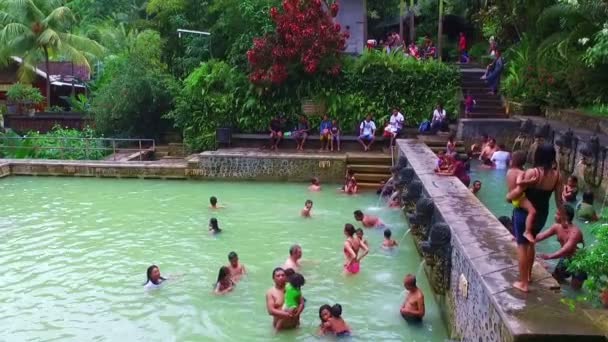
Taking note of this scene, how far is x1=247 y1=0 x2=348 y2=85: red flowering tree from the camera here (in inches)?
797

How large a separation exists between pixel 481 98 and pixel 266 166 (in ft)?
27.2

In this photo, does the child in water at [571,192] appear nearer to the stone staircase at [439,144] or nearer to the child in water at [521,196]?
the stone staircase at [439,144]

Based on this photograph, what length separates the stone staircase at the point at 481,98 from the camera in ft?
69.5

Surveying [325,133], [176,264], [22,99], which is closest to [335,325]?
[176,264]

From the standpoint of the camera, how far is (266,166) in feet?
63.0

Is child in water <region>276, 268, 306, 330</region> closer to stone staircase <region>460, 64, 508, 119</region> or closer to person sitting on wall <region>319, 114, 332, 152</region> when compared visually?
person sitting on wall <region>319, 114, 332, 152</region>

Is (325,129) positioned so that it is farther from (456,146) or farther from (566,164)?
(566,164)

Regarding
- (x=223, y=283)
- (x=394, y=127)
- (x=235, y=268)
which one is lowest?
(x=223, y=283)

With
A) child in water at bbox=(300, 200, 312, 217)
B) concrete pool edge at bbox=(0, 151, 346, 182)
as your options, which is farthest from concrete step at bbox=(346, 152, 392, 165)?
child in water at bbox=(300, 200, 312, 217)

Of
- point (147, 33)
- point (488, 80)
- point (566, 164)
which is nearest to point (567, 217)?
point (566, 164)

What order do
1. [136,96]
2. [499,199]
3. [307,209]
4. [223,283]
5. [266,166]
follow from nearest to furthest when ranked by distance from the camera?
[223,283] < [499,199] < [307,209] < [266,166] < [136,96]

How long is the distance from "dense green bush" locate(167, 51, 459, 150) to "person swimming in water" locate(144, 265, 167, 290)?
11.4 meters

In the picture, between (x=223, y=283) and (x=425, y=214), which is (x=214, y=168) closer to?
(x=223, y=283)

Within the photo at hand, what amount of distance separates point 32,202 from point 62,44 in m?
12.9
